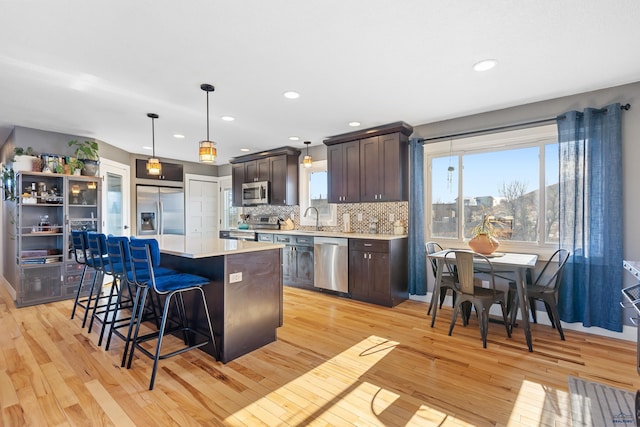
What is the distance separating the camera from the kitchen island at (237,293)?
2574mm

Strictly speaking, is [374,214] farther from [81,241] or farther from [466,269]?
[81,241]

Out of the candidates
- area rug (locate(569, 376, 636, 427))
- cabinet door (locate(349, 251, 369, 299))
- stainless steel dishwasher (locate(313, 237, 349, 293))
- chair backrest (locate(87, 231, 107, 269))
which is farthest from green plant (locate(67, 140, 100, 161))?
area rug (locate(569, 376, 636, 427))

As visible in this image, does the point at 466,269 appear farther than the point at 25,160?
No

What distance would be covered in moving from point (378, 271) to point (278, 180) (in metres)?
2.67

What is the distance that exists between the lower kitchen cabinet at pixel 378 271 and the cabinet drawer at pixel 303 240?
72cm

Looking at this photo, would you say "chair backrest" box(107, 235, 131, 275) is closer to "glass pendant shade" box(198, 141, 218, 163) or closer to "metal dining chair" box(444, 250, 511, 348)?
"glass pendant shade" box(198, 141, 218, 163)

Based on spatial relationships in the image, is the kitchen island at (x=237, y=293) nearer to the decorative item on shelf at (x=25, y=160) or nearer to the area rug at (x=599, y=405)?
the area rug at (x=599, y=405)

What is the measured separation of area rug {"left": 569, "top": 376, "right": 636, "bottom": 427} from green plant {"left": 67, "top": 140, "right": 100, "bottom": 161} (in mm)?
6102

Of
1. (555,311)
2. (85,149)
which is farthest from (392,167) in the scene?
(85,149)

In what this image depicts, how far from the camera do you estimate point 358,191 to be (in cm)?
470

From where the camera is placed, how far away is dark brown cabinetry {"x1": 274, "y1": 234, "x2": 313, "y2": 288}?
16.1ft

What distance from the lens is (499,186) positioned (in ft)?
12.7

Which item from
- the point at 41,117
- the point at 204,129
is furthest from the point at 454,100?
the point at 41,117

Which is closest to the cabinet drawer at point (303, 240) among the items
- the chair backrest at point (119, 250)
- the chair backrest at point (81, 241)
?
the chair backrest at point (119, 250)
